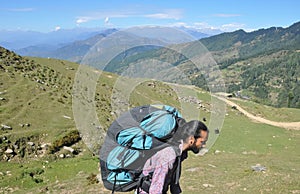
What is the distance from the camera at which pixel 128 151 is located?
520 cm

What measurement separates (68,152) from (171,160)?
1870 centimetres

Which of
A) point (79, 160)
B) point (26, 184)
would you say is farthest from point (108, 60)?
point (79, 160)

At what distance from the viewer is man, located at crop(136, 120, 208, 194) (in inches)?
191

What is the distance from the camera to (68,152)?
73.5ft

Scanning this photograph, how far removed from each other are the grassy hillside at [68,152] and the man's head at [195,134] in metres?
2.17

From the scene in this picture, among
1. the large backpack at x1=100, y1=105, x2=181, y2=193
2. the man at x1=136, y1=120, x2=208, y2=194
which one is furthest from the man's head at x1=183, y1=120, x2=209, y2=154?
the large backpack at x1=100, y1=105, x2=181, y2=193

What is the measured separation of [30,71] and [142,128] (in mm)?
35733

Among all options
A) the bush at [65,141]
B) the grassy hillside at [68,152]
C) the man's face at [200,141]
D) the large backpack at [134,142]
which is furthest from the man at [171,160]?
the bush at [65,141]

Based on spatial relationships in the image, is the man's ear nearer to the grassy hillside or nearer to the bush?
the grassy hillside

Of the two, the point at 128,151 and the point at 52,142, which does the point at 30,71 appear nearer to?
the point at 52,142

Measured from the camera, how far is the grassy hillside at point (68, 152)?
16.2m

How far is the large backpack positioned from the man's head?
0.73ft

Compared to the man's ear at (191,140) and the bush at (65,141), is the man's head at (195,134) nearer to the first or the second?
the man's ear at (191,140)

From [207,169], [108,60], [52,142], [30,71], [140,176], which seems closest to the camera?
[140,176]
